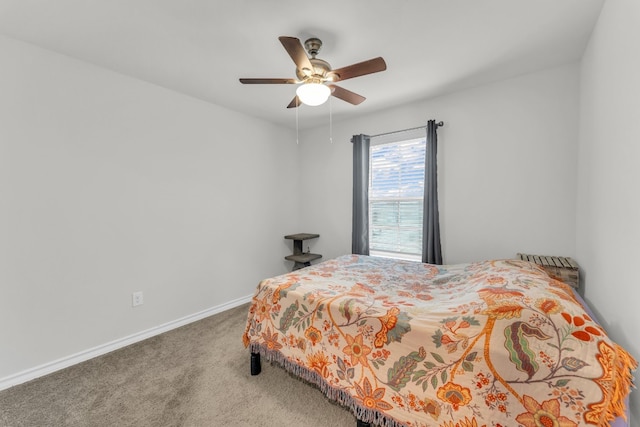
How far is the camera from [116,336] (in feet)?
7.70

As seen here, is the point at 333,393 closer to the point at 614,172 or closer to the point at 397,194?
the point at 614,172

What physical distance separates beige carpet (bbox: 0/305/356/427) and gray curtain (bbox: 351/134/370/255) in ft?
6.17

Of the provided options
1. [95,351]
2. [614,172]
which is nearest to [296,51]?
[614,172]

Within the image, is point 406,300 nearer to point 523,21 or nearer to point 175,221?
point 523,21

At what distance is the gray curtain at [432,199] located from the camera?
287cm

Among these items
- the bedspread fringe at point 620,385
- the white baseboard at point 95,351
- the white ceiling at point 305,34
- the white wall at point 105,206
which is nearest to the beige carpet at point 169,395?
the white baseboard at point 95,351

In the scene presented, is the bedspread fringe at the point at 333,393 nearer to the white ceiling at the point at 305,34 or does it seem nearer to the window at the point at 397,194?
the window at the point at 397,194

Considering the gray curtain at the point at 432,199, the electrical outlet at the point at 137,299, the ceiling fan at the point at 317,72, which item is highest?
the ceiling fan at the point at 317,72

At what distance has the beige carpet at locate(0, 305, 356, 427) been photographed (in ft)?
5.08

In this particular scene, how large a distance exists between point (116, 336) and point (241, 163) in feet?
7.31

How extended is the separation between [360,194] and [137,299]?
8.90 ft

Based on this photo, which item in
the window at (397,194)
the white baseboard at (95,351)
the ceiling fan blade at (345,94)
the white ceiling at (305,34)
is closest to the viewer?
the white ceiling at (305,34)

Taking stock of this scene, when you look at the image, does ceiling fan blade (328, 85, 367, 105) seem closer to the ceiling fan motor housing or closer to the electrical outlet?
the ceiling fan motor housing

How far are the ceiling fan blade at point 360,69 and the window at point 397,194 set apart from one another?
1.55m
